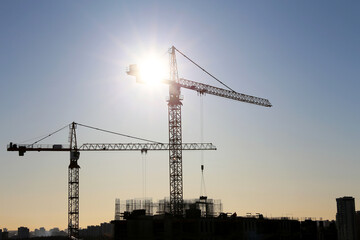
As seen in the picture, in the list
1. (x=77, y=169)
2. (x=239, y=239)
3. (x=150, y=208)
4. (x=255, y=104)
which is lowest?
(x=239, y=239)

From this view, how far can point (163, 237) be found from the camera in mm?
89000

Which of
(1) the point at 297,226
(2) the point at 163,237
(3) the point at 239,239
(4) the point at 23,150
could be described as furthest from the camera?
(4) the point at 23,150

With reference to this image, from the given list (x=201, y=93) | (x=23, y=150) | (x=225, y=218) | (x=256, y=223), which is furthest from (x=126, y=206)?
(x=23, y=150)

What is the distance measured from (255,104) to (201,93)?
874 inches

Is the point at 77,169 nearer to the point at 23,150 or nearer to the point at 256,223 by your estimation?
the point at 23,150

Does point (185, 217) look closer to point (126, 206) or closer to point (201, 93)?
point (126, 206)

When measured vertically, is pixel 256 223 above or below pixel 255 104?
below

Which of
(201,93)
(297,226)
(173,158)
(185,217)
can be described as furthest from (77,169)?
(297,226)

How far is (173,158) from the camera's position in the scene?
120 metres

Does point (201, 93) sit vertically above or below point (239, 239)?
above

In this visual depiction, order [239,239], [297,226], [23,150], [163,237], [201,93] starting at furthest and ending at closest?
[23,150], [201,93], [297,226], [239,239], [163,237]

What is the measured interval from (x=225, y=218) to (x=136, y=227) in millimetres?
18610

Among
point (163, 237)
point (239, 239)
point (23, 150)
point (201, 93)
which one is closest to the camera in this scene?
point (163, 237)

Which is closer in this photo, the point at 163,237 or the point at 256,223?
the point at 163,237
